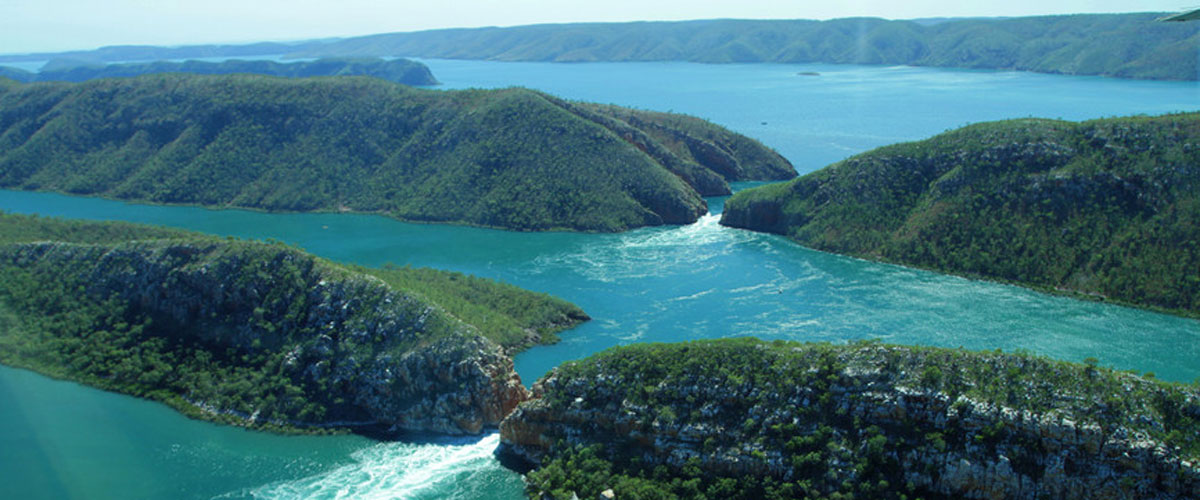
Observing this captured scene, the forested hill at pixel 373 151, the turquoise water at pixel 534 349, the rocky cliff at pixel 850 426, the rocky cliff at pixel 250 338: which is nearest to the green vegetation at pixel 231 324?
the rocky cliff at pixel 250 338

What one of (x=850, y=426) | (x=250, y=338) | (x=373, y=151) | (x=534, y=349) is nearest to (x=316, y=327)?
(x=250, y=338)

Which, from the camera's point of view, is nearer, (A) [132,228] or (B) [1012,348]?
(B) [1012,348]

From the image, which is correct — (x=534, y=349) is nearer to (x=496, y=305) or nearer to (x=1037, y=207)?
(x=496, y=305)

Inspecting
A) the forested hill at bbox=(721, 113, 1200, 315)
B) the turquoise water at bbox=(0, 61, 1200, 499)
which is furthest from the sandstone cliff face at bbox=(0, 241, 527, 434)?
the forested hill at bbox=(721, 113, 1200, 315)

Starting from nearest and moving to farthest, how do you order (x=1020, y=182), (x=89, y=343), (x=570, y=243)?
(x=89, y=343) → (x=1020, y=182) → (x=570, y=243)

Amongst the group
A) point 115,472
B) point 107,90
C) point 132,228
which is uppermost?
point 107,90

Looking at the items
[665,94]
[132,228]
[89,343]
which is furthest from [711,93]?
[89,343]

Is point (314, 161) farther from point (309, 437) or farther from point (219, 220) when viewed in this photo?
point (309, 437)

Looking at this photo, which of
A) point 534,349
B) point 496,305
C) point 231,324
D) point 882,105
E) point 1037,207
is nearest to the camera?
point 231,324
